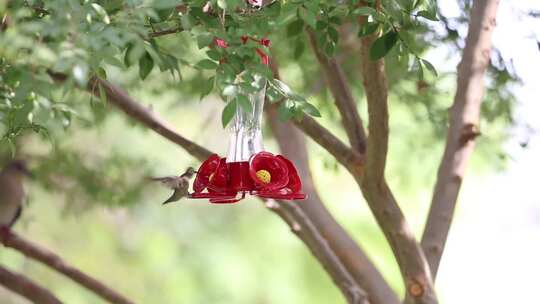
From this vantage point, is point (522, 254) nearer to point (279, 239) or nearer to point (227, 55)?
point (279, 239)

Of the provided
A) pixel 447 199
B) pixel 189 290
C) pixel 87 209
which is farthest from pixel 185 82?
pixel 189 290

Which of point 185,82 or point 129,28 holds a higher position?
point 185,82

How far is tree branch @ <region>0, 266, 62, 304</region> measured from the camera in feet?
9.78

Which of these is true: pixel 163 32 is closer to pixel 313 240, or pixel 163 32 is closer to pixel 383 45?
pixel 383 45

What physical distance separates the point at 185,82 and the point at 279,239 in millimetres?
3486

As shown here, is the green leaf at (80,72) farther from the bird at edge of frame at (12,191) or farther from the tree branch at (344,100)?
the bird at edge of frame at (12,191)

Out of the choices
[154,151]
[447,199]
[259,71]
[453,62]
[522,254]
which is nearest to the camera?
[259,71]

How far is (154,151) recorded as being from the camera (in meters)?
6.57

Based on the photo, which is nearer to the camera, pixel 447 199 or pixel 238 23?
pixel 238 23

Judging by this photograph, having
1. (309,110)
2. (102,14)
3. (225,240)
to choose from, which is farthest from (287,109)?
(225,240)

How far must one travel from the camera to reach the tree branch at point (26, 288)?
298 cm

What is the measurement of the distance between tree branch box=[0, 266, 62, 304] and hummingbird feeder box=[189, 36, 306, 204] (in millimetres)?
1222

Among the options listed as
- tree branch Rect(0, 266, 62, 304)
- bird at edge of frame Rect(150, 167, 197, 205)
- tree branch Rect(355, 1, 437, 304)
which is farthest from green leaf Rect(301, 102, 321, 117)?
tree branch Rect(0, 266, 62, 304)

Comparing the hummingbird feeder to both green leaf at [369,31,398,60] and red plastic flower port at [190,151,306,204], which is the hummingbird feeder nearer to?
red plastic flower port at [190,151,306,204]
